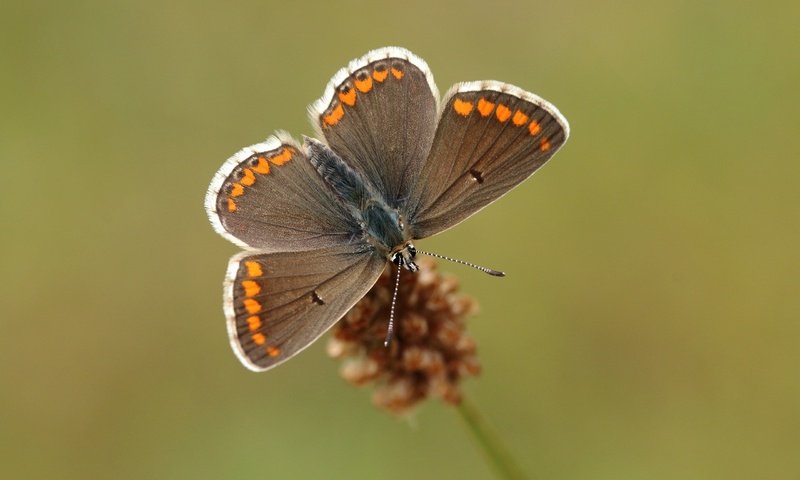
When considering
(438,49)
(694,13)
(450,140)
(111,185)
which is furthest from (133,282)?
(694,13)

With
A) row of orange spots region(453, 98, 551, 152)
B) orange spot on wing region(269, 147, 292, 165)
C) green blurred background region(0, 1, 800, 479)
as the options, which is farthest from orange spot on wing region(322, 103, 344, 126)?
green blurred background region(0, 1, 800, 479)

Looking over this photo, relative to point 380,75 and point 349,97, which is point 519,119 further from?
point 349,97

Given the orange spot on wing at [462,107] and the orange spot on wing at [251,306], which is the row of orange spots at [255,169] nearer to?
the orange spot on wing at [251,306]

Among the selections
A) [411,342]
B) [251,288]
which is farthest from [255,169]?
[411,342]

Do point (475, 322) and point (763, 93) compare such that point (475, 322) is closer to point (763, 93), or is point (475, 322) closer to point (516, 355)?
point (516, 355)

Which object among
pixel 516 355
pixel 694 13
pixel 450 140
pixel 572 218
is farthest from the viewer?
pixel 694 13

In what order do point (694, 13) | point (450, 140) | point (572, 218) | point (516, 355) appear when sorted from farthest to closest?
point (694, 13)
point (572, 218)
point (516, 355)
point (450, 140)

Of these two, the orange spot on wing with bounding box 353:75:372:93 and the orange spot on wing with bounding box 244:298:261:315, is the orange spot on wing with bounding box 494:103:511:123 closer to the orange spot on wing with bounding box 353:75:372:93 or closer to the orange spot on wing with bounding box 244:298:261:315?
the orange spot on wing with bounding box 353:75:372:93
